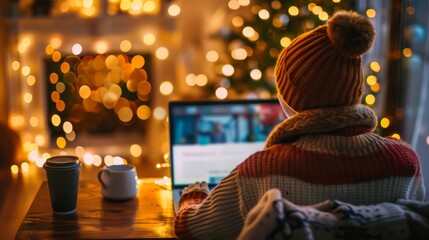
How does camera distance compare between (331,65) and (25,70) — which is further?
(25,70)

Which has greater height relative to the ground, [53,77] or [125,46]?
[125,46]

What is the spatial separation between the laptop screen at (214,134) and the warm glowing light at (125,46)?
9.20ft

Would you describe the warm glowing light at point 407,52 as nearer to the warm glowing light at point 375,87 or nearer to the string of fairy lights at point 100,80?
the warm glowing light at point 375,87

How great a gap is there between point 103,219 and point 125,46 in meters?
3.09

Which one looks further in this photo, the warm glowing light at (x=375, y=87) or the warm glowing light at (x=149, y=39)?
the warm glowing light at (x=149, y=39)

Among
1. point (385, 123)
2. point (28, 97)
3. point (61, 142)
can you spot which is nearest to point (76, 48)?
A: point (28, 97)

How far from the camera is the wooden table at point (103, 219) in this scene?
142cm

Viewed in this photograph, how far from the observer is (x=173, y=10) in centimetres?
440

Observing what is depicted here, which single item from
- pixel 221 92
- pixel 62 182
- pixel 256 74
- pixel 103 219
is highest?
pixel 256 74

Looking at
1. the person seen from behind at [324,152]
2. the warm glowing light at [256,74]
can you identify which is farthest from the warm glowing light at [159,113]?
the person seen from behind at [324,152]

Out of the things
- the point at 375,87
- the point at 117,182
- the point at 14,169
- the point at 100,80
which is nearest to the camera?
the point at 117,182

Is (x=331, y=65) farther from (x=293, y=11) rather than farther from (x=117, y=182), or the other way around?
(x=293, y=11)

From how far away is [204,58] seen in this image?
14.6 ft

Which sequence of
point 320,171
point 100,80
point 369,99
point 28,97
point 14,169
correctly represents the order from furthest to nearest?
point 100,80 → point 28,97 → point 14,169 → point 369,99 → point 320,171
